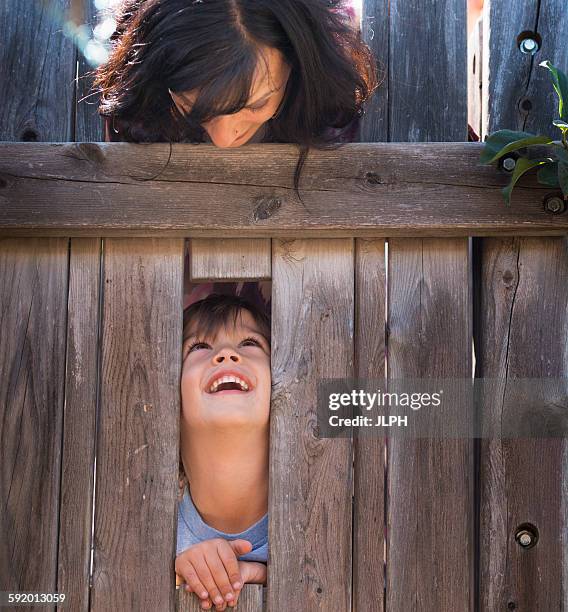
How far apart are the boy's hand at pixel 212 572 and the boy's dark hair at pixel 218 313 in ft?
1.76

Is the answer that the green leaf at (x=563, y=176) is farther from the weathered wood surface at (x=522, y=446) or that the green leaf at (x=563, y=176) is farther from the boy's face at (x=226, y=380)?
Result: the boy's face at (x=226, y=380)

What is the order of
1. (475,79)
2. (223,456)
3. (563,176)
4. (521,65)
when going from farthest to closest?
(475,79) < (521,65) < (223,456) < (563,176)

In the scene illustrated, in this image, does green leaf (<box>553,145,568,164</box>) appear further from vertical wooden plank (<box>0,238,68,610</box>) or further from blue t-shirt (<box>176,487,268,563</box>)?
vertical wooden plank (<box>0,238,68,610</box>)

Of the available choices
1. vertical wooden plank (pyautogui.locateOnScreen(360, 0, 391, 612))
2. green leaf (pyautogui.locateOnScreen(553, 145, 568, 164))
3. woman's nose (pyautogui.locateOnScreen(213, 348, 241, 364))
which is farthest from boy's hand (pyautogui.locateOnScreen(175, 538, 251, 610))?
green leaf (pyautogui.locateOnScreen(553, 145, 568, 164))

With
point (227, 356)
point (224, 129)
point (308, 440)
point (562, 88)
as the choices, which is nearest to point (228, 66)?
point (224, 129)

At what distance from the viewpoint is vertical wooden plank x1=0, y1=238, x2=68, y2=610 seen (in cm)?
243

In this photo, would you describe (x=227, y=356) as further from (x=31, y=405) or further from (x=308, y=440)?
(x=31, y=405)

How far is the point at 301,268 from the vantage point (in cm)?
252

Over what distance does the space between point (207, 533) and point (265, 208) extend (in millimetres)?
828

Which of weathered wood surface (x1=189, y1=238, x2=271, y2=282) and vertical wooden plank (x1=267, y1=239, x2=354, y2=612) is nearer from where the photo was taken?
vertical wooden plank (x1=267, y1=239, x2=354, y2=612)

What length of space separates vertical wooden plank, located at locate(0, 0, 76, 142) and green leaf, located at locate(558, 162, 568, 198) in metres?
1.30

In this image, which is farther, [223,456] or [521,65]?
[521,65]

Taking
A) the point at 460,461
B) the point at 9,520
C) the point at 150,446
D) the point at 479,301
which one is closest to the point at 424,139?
the point at 479,301

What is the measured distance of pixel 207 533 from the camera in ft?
8.13
